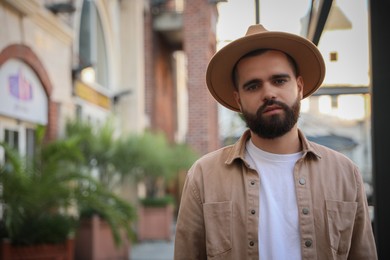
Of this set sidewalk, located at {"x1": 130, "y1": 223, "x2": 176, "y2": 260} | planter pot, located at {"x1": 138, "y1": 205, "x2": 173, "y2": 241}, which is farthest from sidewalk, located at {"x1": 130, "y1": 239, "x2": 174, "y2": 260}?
planter pot, located at {"x1": 138, "y1": 205, "x2": 173, "y2": 241}

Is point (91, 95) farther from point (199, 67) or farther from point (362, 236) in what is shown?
point (362, 236)

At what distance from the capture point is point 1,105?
619 cm

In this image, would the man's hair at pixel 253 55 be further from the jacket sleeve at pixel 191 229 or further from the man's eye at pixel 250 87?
the jacket sleeve at pixel 191 229

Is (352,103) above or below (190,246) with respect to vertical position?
above

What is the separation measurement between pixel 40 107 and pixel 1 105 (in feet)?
3.94

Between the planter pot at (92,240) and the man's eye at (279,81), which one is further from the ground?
the man's eye at (279,81)

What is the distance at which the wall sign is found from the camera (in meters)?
6.32

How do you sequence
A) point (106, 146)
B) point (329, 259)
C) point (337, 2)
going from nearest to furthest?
point (329, 259) → point (337, 2) → point (106, 146)

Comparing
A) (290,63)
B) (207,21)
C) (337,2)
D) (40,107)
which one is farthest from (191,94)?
(290,63)

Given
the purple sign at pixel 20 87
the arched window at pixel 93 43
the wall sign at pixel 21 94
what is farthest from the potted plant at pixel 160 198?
the purple sign at pixel 20 87

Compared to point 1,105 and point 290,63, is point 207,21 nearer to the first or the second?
point 1,105

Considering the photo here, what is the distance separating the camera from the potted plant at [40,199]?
5.09 metres

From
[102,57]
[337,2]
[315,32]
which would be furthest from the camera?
[102,57]

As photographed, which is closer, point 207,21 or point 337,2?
point 337,2
